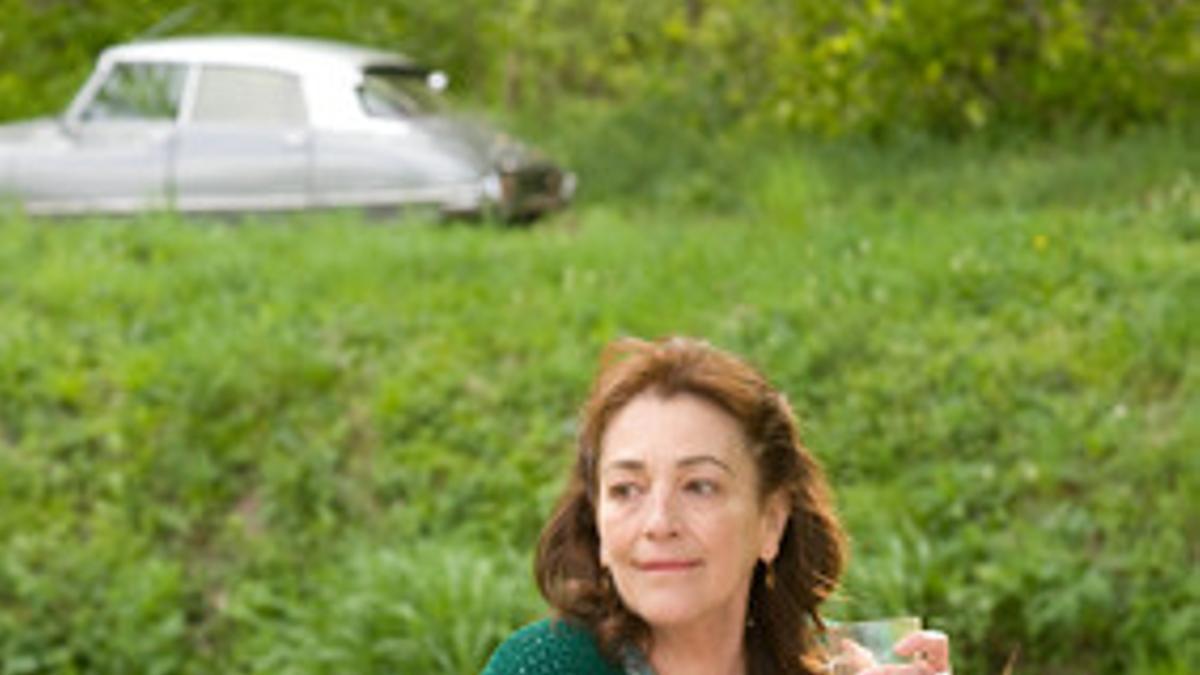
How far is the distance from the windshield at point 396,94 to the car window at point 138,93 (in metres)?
1.24

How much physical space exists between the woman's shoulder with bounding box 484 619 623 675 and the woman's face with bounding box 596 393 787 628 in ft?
0.26

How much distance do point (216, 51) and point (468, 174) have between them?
2.05m

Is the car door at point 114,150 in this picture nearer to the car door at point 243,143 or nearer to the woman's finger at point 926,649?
the car door at point 243,143

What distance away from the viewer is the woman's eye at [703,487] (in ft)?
8.39

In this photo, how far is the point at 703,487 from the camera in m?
2.56

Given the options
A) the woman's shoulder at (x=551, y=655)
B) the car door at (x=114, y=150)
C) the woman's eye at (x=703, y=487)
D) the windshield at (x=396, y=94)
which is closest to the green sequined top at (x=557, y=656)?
the woman's shoulder at (x=551, y=655)

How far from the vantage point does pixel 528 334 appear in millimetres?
8570

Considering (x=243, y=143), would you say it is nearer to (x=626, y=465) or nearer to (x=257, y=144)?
(x=257, y=144)

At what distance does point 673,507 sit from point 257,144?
10178 mm

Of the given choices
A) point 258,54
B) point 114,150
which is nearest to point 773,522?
point 114,150

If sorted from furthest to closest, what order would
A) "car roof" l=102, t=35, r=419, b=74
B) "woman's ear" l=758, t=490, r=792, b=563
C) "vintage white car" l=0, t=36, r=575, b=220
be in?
"car roof" l=102, t=35, r=419, b=74, "vintage white car" l=0, t=36, r=575, b=220, "woman's ear" l=758, t=490, r=792, b=563

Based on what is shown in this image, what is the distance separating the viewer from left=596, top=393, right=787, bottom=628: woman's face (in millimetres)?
2514

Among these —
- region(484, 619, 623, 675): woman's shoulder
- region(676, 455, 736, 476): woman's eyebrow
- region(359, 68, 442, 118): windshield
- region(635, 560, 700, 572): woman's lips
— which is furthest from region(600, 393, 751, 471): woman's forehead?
region(359, 68, 442, 118): windshield

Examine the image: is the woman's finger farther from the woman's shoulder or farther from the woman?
the woman's shoulder
